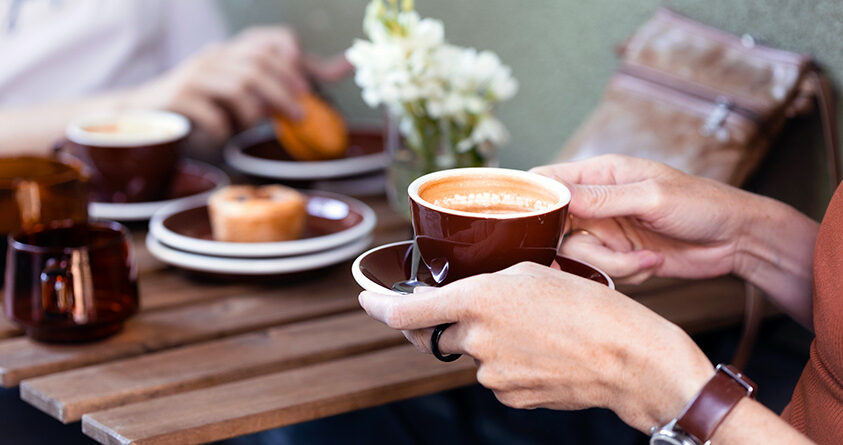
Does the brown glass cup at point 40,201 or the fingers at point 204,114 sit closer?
the brown glass cup at point 40,201

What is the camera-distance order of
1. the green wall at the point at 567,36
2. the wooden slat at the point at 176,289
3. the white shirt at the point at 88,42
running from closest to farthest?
the wooden slat at the point at 176,289, the green wall at the point at 567,36, the white shirt at the point at 88,42

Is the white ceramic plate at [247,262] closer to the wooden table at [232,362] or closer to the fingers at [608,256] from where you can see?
the wooden table at [232,362]

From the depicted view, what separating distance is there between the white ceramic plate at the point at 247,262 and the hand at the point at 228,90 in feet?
1.64

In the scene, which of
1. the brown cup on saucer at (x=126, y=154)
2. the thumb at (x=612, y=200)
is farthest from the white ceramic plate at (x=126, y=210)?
the thumb at (x=612, y=200)

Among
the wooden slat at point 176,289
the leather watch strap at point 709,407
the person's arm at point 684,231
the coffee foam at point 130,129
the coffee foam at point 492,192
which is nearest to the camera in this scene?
the leather watch strap at point 709,407

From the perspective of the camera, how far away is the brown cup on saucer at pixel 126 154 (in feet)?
4.65

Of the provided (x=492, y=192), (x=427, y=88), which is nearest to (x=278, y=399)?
(x=492, y=192)

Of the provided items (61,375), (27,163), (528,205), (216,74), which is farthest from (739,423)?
(216,74)

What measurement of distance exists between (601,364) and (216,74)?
1.19 meters

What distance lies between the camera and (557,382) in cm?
77

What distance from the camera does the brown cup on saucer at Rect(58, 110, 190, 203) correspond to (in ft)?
4.65

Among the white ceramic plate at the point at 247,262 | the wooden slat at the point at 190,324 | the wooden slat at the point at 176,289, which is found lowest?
the wooden slat at the point at 176,289

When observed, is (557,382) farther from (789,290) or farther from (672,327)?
(789,290)

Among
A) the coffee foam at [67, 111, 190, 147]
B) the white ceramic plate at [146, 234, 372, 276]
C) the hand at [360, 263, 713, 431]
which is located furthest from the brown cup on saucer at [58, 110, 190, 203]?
the hand at [360, 263, 713, 431]
